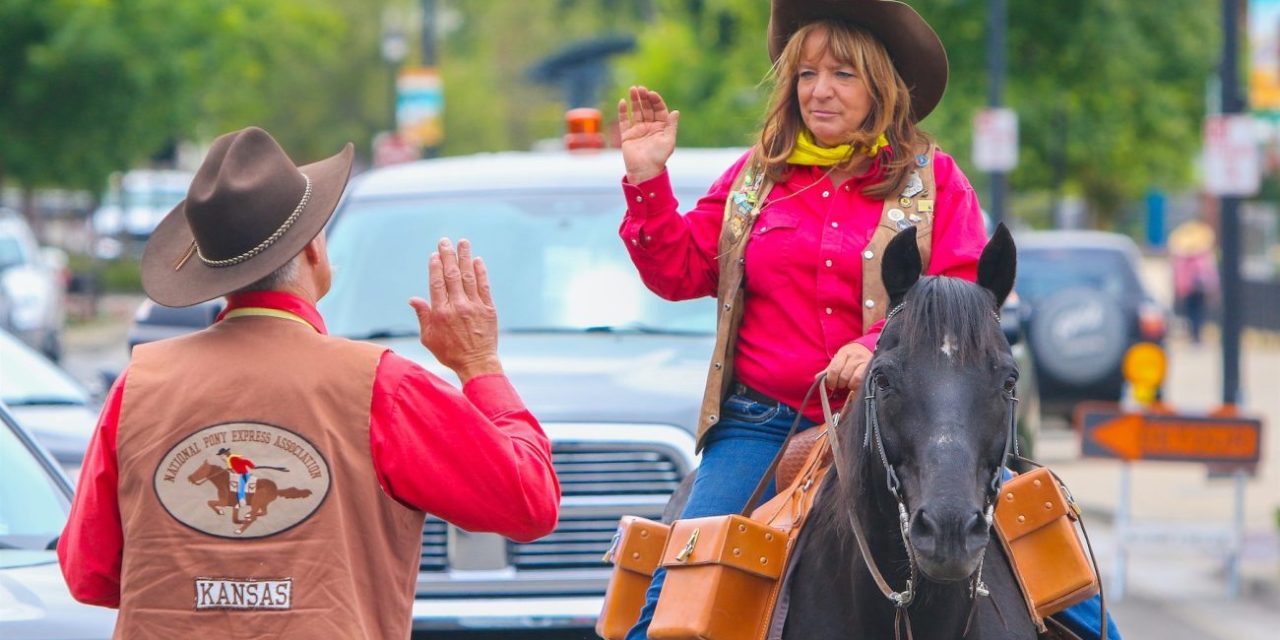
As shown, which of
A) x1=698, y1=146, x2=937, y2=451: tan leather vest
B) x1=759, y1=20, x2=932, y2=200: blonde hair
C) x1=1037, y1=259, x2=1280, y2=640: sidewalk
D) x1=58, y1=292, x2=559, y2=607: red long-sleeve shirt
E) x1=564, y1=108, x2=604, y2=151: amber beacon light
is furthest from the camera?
x1=1037, y1=259, x2=1280, y2=640: sidewalk

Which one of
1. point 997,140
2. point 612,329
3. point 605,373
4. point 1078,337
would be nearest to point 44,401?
point 612,329

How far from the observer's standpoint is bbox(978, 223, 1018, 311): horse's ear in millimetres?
4020

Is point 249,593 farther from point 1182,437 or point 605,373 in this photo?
point 1182,437

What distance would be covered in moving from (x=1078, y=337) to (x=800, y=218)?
44.9ft

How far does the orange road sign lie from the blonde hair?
682 centimetres

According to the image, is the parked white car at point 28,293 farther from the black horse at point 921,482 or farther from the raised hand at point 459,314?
the raised hand at point 459,314

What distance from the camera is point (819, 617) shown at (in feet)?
13.8

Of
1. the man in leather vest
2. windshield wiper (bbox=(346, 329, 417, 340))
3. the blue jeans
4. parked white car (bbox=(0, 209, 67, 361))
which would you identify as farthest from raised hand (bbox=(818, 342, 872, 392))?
parked white car (bbox=(0, 209, 67, 361))

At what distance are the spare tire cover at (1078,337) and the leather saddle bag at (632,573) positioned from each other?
13.4m

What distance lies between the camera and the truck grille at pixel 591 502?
6.38 m

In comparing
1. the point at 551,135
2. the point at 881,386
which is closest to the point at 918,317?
the point at 881,386

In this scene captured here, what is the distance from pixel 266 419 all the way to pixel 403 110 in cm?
3438

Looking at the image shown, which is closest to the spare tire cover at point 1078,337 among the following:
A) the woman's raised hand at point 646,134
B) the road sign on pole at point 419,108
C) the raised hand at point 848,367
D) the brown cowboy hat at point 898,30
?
the brown cowboy hat at point 898,30

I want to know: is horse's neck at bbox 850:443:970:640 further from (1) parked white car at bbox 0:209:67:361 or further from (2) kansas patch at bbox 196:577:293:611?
(1) parked white car at bbox 0:209:67:361
